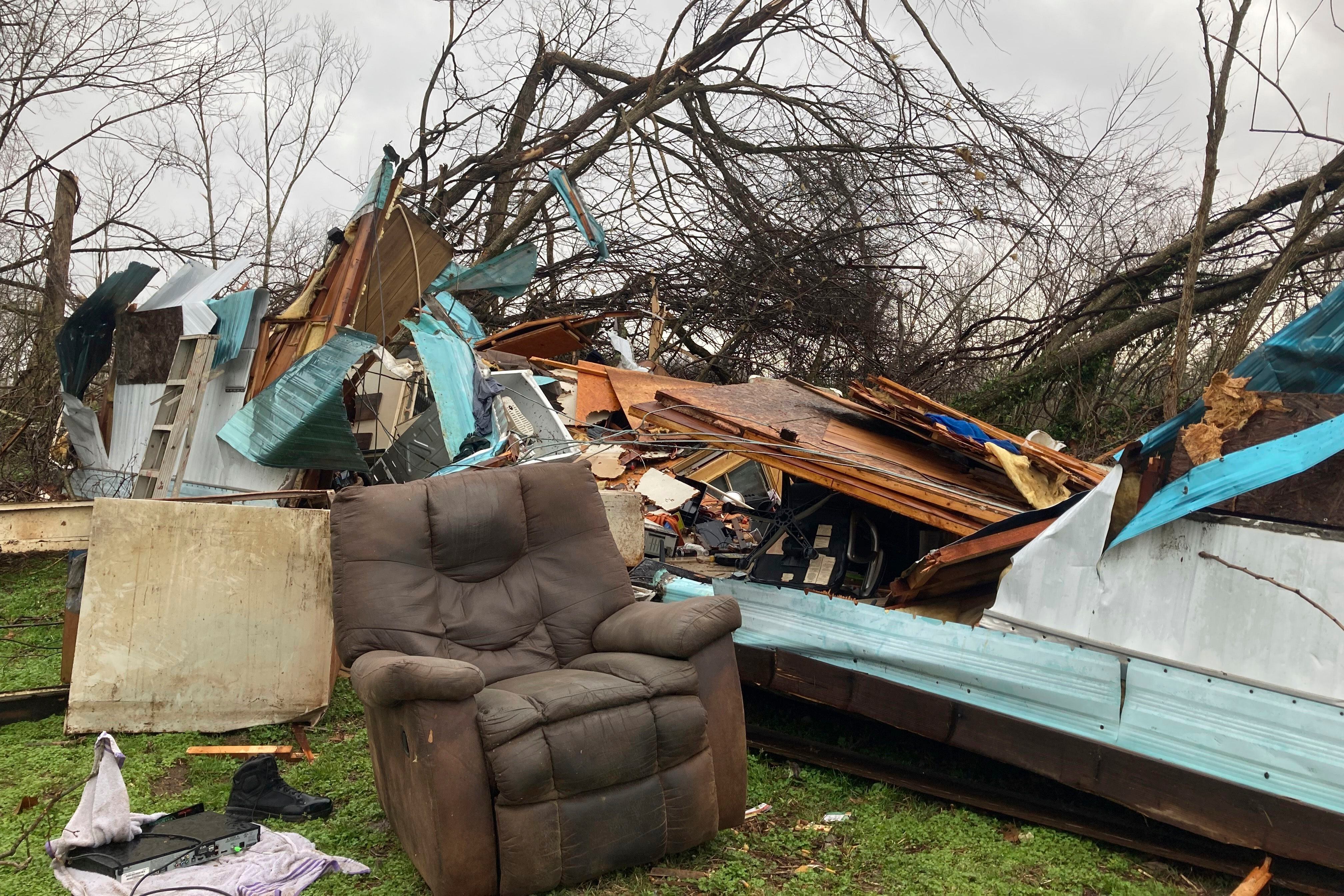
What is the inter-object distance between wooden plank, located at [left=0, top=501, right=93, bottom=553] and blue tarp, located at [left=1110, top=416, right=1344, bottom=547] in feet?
14.0

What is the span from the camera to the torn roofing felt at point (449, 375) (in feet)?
18.7

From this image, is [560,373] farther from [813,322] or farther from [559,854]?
[559,854]

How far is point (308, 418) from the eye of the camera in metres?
5.39

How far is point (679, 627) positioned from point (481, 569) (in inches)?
34.0

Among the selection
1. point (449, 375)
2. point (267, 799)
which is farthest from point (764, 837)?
point (449, 375)

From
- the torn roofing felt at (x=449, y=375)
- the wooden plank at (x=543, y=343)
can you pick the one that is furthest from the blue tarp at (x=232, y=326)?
the wooden plank at (x=543, y=343)

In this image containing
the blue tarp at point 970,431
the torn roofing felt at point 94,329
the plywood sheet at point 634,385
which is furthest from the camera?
the plywood sheet at point 634,385

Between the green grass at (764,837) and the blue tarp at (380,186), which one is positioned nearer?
the green grass at (764,837)

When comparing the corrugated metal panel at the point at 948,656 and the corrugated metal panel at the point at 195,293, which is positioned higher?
the corrugated metal panel at the point at 195,293

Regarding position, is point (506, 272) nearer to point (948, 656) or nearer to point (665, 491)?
point (665, 491)

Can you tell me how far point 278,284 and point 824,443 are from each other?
733 centimetres

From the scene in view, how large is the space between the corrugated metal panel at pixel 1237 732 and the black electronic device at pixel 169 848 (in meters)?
2.74

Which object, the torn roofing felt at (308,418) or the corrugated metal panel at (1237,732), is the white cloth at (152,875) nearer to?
the corrugated metal panel at (1237,732)

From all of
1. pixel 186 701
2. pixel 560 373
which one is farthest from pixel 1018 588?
pixel 560 373
